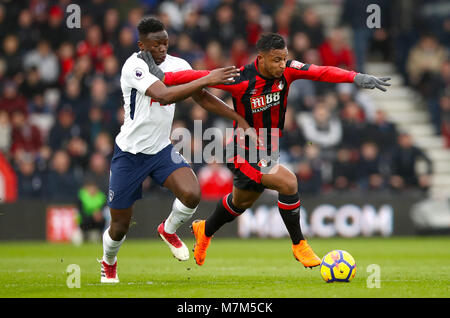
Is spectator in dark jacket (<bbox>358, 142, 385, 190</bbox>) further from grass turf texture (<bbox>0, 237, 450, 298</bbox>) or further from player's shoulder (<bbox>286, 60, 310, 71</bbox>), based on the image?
player's shoulder (<bbox>286, 60, 310, 71</bbox>)

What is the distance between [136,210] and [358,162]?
15.2 ft

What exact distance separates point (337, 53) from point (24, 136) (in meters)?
7.00

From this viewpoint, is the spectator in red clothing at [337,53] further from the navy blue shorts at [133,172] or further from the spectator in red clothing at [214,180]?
the navy blue shorts at [133,172]

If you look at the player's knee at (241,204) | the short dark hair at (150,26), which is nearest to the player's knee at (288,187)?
the player's knee at (241,204)

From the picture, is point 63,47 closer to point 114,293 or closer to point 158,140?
point 158,140

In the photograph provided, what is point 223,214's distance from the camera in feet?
30.3

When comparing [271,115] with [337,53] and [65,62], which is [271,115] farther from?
[337,53]

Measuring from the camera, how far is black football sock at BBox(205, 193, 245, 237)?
919 cm

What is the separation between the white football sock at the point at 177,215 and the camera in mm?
8609

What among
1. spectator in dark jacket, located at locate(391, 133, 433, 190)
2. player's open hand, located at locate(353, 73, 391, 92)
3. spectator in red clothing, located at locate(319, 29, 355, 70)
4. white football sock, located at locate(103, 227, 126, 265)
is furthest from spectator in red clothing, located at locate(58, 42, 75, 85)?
player's open hand, located at locate(353, 73, 391, 92)

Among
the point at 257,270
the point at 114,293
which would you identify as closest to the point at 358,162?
the point at 257,270

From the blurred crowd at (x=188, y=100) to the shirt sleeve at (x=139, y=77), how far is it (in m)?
8.19

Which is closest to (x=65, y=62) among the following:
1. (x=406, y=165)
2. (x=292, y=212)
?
(x=406, y=165)

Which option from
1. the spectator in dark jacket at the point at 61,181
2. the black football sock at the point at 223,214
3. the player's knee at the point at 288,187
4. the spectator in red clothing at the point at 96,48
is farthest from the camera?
the spectator in red clothing at the point at 96,48
